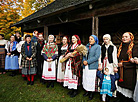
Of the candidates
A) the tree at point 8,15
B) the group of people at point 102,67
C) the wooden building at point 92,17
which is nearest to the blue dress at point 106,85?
the group of people at point 102,67

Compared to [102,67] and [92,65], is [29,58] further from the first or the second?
[102,67]

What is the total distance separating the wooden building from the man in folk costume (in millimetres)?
1107

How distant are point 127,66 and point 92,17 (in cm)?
216

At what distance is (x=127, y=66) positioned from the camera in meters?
2.31

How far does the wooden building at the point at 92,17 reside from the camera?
3108mm

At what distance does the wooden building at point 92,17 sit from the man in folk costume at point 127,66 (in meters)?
1.11

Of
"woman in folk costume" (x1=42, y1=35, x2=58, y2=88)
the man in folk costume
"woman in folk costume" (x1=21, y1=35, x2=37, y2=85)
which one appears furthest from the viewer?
"woman in folk costume" (x1=21, y1=35, x2=37, y2=85)

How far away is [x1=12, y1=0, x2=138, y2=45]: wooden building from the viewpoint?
122 inches

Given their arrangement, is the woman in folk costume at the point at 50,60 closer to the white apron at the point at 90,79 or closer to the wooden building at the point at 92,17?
the white apron at the point at 90,79

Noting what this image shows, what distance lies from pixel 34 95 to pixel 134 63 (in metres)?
3.02

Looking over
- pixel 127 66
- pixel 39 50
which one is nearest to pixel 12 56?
pixel 39 50

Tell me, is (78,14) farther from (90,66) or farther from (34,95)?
(34,95)

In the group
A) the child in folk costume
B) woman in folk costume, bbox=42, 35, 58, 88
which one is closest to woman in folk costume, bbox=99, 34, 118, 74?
the child in folk costume

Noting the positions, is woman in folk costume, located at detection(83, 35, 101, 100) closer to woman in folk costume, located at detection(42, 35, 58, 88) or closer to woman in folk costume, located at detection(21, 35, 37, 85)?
woman in folk costume, located at detection(42, 35, 58, 88)
